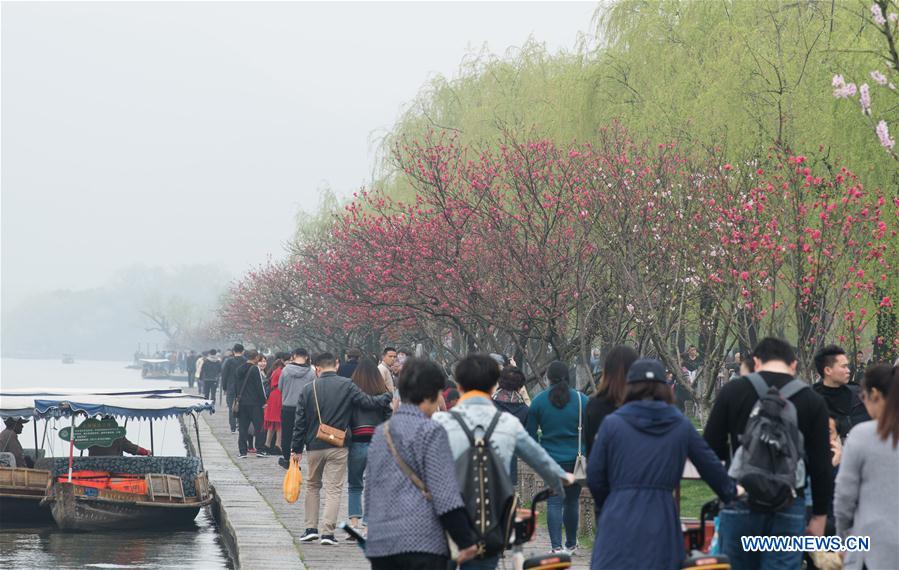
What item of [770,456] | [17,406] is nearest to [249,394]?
[17,406]

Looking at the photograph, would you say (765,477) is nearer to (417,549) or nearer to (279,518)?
(417,549)

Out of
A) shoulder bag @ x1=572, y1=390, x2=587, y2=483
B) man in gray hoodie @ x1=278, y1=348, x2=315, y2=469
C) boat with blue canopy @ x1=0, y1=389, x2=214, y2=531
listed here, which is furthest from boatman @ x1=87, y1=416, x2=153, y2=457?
shoulder bag @ x1=572, y1=390, x2=587, y2=483

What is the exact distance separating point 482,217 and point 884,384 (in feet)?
58.8

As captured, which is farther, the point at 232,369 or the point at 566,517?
the point at 232,369

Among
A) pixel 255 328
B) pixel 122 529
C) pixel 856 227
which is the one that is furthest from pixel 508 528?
pixel 255 328

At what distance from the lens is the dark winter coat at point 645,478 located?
22.5 feet

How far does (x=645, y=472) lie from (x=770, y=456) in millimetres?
838

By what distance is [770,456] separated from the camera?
7.41 m

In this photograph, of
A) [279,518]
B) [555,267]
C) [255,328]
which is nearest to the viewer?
[279,518]

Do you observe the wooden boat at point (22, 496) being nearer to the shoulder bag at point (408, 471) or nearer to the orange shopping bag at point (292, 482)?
the orange shopping bag at point (292, 482)

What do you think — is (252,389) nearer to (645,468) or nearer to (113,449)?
(113,449)

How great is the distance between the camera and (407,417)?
6844mm

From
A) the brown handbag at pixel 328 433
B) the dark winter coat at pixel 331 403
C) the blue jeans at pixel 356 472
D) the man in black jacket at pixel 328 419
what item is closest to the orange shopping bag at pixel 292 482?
the man in black jacket at pixel 328 419

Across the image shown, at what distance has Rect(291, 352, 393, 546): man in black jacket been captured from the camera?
13.9m
